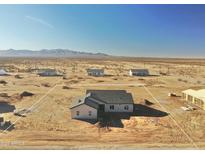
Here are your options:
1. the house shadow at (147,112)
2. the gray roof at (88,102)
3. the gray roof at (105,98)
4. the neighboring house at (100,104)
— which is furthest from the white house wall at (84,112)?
the house shadow at (147,112)

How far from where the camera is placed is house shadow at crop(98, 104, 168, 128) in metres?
23.2

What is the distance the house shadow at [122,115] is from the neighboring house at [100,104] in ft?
2.30

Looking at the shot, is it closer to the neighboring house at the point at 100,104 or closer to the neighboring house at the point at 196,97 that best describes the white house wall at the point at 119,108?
the neighboring house at the point at 100,104

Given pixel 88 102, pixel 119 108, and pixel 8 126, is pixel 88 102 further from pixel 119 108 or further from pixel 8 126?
pixel 8 126

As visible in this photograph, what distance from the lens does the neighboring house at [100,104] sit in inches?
975

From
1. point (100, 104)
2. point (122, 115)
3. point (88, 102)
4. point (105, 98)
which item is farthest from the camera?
point (105, 98)

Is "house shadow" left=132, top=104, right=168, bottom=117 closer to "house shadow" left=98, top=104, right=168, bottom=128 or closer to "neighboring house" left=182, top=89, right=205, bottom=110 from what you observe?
"house shadow" left=98, top=104, right=168, bottom=128

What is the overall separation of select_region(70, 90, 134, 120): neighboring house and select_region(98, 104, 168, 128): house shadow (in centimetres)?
70

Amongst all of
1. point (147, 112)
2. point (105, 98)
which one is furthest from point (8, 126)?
point (147, 112)

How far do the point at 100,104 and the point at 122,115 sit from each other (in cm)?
246

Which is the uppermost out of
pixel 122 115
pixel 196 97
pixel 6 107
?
pixel 196 97

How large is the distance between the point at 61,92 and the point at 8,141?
2007 cm

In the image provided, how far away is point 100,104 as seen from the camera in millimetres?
26750

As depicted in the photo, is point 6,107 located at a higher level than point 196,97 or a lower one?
lower
